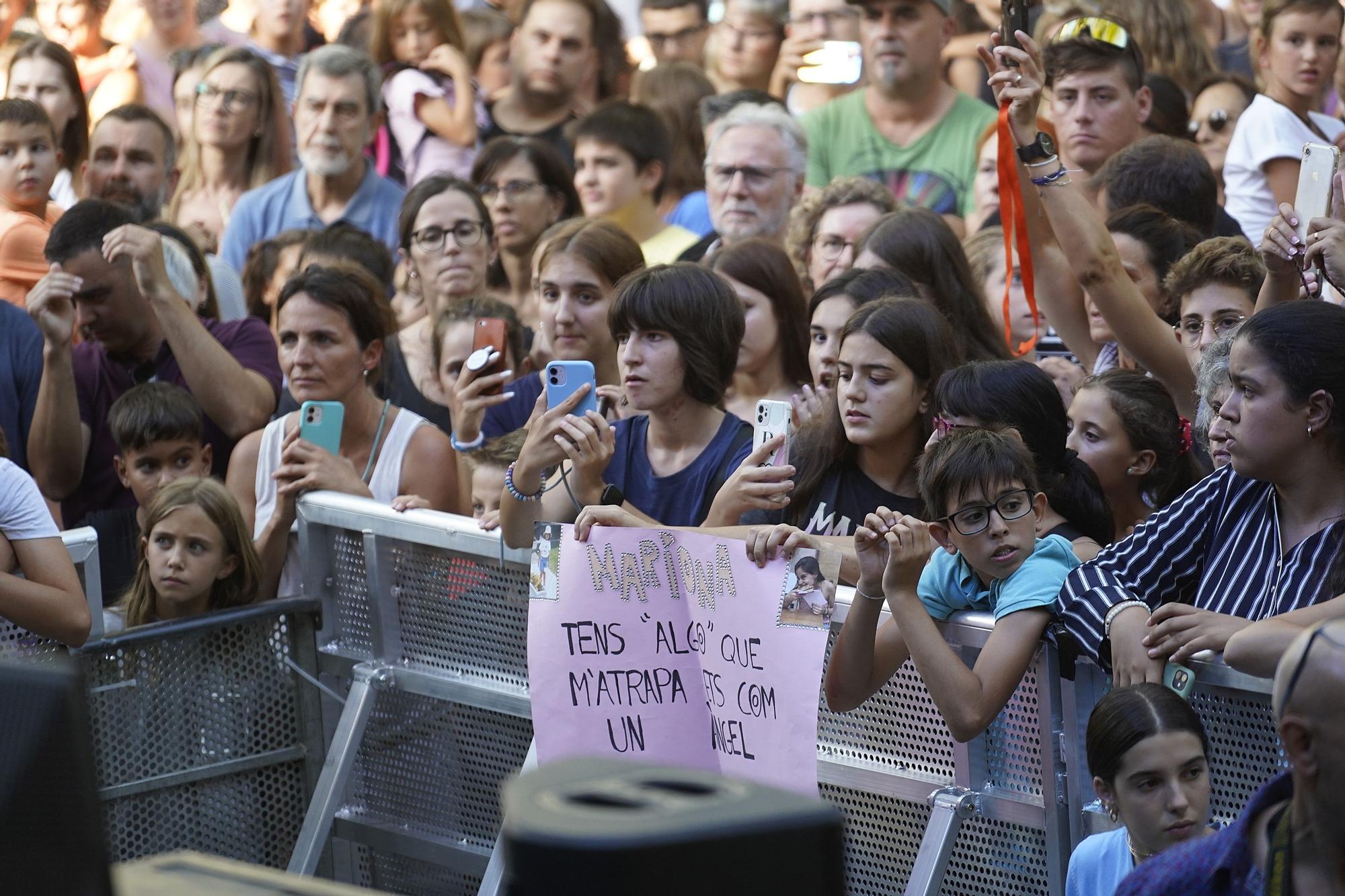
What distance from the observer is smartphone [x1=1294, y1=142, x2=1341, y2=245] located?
412 centimetres

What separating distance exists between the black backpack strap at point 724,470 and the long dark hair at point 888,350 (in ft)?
0.46

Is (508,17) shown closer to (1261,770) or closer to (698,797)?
(1261,770)

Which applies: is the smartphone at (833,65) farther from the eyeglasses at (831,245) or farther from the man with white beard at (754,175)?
the eyeglasses at (831,245)

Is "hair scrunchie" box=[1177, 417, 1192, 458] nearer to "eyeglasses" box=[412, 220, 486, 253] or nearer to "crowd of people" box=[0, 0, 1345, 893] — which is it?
"crowd of people" box=[0, 0, 1345, 893]

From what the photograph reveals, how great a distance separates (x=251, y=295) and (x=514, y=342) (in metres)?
2.11

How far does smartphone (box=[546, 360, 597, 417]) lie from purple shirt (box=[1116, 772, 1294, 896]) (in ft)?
7.27

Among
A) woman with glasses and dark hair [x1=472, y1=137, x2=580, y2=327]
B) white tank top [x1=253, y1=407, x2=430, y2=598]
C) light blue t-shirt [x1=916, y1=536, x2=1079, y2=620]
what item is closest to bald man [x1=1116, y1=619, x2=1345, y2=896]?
light blue t-shirt [x1=916, y1=536, x2=1079, y2=620]

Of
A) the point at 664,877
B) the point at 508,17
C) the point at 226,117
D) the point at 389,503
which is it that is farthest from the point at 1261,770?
the point at 508,17

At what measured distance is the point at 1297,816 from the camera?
7.32ft

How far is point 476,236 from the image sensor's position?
262 inches

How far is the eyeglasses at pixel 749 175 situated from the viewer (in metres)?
6.69

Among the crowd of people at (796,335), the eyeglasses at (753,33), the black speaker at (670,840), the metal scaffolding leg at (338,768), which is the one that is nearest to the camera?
the black speaker at (670,840)

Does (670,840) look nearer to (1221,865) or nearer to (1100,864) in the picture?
(1221,865)

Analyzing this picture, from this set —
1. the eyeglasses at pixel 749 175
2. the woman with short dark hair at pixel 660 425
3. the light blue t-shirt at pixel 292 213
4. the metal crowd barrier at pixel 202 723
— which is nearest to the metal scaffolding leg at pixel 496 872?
the woman with short dark hair at pixel 660 425
